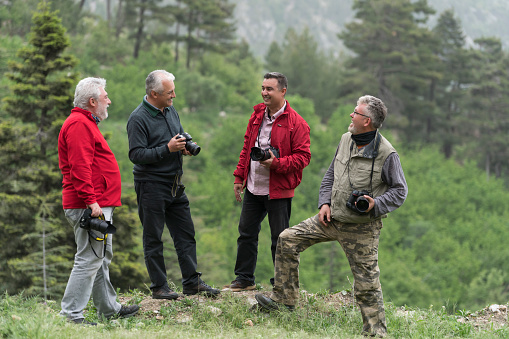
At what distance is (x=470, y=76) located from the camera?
162ft

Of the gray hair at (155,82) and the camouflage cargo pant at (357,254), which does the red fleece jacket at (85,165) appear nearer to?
the gray hair at (155,82)

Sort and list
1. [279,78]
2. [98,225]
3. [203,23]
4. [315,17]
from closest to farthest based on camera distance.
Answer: [98,225] < [279,78] < [203,23] < [315,17]

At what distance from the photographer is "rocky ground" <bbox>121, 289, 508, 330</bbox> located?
4957 mm

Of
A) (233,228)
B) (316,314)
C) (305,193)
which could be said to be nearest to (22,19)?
(233,228)

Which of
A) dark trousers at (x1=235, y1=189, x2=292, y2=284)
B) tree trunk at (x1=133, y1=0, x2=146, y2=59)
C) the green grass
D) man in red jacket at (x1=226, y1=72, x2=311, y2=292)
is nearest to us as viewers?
the green grass

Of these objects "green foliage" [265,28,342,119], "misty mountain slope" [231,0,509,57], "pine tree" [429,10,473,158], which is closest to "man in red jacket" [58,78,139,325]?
"pine tree" [429,10,473,158]

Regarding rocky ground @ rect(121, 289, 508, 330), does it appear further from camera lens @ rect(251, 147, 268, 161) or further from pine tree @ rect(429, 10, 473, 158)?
pine tree @ rect(429, 10, 473, 158)

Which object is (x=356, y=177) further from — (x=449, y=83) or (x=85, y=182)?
(x=449, y=83)

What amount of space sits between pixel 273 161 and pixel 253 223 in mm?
808

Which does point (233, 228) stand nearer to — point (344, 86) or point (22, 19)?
point (344, 86)

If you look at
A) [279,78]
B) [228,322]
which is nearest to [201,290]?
[228,322]

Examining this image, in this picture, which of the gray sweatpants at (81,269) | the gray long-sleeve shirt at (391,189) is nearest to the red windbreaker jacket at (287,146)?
the gray long-sleeve shirt at (391,189)

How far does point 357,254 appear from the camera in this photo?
14.4 ft

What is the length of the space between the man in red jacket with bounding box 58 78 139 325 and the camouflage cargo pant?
60.8 inches
